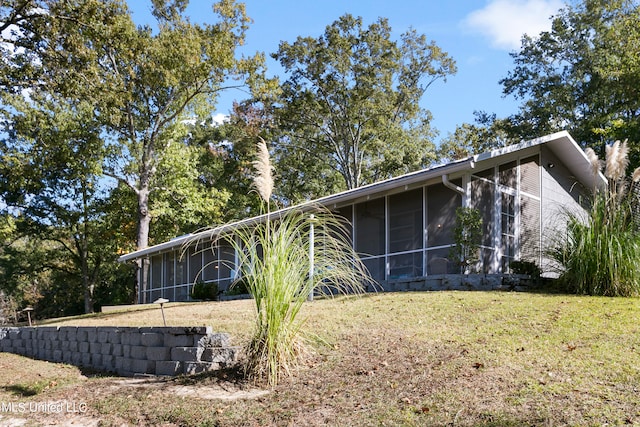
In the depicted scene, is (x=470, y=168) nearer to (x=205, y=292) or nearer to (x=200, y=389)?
(x=200, y=389)

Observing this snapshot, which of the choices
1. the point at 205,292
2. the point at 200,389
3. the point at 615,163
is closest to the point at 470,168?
the point at 615,163

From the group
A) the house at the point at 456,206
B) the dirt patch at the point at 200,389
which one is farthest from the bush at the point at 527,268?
the dirt patch at the point at 200,389

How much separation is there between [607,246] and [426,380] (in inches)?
220

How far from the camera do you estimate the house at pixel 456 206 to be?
1277 centimetres

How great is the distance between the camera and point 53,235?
26984mm

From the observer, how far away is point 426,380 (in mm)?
5422

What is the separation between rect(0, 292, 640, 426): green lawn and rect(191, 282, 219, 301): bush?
929 cm

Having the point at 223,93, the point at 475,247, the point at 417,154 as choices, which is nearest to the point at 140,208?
the point at 223,93

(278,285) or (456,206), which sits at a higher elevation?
(456,206)

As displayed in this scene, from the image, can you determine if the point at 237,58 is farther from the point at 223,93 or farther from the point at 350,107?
the point at 350,107

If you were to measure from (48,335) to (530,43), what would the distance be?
72.6ft

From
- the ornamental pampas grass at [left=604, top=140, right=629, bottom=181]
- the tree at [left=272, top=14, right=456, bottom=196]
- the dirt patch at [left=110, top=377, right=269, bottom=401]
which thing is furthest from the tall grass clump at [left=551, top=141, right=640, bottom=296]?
the tree at [left=272, top=14, right=456, bottom=196]

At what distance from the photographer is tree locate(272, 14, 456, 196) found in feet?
84.3

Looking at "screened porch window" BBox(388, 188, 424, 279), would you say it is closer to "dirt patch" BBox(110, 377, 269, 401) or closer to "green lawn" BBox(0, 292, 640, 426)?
"green lawn" BBox(0, 292, 640, 426)
